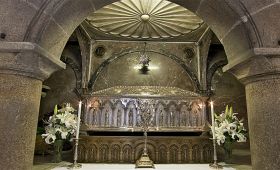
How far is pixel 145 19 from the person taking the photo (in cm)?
396

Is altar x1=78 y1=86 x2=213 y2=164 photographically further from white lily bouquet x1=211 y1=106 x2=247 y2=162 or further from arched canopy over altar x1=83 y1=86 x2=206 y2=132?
white lily bouquet x1=211 y1=106 x2=247 y2=162

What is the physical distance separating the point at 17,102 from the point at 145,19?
2.79 metres

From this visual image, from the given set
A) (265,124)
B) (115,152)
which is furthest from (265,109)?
(115,152)

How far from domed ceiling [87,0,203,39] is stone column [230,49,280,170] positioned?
85.1 inches

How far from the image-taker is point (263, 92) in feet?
5.85

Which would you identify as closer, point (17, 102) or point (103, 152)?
point (17, 102)

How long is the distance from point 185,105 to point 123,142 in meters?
1.61

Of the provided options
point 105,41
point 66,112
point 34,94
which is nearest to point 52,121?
point 66,112

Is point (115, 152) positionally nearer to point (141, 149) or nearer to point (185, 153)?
point (141, 149)

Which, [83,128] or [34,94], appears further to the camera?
[83,128]

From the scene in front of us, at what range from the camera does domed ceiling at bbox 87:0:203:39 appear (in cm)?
365

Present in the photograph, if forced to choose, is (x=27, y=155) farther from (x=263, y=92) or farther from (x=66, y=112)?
(x=263, y=92)

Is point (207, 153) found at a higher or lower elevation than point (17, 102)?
lower

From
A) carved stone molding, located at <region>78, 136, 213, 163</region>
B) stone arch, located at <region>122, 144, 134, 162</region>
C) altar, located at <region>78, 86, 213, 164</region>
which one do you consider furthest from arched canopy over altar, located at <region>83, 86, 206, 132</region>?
stone arch, located at <region>122, 144, 134, 162</region>
